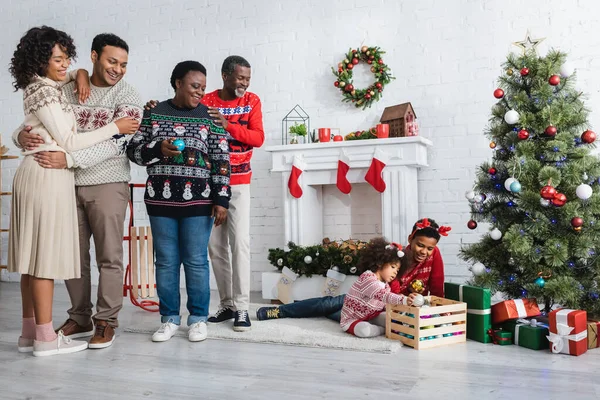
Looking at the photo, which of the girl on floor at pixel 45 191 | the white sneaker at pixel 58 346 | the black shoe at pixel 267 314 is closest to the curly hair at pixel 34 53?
the girl on floor at pixel 45 191

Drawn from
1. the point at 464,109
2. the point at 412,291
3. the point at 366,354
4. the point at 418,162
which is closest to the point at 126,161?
the point at 366,354

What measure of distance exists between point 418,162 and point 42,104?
2.41 m

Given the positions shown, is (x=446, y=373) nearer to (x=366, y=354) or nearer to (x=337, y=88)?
(x=366, y=354)

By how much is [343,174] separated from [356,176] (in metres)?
0.11

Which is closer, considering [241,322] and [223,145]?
[223,145]

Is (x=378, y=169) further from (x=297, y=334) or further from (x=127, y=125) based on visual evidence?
(x=127, y=125)

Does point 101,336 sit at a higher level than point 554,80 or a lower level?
lower

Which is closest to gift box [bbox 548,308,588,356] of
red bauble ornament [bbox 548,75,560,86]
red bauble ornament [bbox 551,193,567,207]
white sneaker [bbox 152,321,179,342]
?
red bauble ornament [bbox 551,193,567,207]

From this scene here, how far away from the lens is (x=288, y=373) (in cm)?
218

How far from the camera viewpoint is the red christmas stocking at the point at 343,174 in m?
3.97

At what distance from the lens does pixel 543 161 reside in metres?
2.85

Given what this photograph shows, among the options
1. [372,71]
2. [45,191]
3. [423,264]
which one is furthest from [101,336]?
[372,71]

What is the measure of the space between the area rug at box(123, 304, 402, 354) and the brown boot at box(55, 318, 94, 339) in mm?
210

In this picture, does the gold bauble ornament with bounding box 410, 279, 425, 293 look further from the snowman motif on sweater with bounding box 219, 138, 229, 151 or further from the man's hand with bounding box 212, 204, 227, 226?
the snowman motif on sweater with bounding box 219, 138, 229, 151
